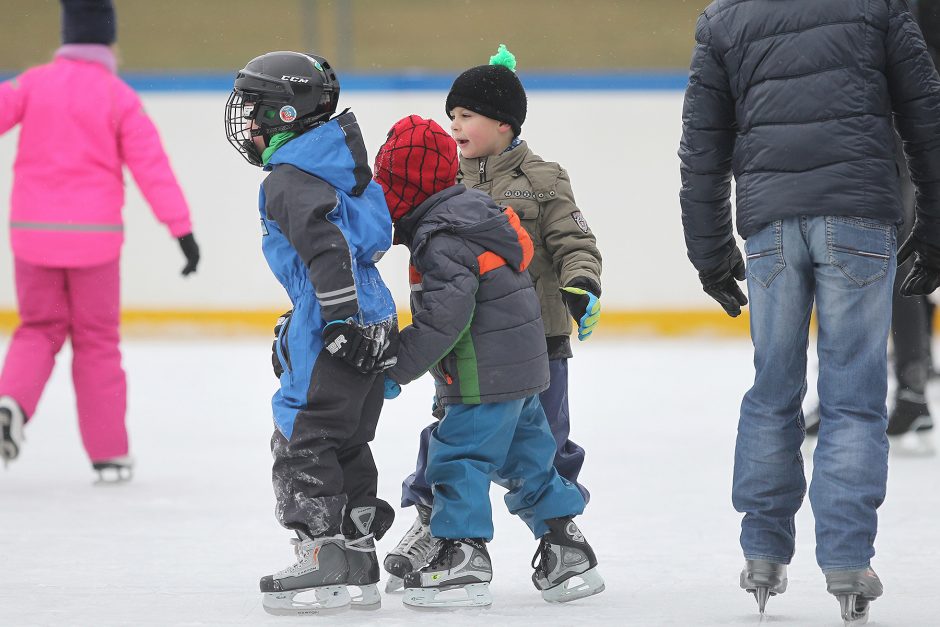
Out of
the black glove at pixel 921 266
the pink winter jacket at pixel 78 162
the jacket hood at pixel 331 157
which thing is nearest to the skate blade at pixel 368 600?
the jacket hood at pixel 331 157

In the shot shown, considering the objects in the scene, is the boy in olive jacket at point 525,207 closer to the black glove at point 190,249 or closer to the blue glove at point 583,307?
the blue glove at point 583,307

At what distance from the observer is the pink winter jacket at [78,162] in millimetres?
4312

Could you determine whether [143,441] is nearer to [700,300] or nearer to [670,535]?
[670,535]

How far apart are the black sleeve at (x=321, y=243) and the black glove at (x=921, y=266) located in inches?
41.5

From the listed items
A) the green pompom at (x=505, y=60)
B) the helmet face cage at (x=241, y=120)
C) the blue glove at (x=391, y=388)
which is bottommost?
the blue glove at (x=391, y=388)

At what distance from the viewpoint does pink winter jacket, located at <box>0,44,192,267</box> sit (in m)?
4.31

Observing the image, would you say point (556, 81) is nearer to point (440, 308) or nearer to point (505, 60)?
point (505, 60)

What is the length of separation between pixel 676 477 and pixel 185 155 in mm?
5158

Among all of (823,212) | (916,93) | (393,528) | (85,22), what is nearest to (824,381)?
(823,212)

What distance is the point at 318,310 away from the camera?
2.72 m

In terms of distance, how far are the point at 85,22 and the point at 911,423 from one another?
9.87 ft

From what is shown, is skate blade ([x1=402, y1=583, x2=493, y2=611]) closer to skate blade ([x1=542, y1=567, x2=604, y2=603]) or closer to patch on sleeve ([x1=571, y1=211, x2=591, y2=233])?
skate blade ([x1=542, y1=567, x2=604, y2=603])

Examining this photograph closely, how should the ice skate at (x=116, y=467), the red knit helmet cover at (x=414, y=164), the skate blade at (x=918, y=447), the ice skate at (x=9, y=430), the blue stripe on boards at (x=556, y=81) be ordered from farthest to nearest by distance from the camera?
the blue stripe on boards at (x=556, y=81) → the skate blade at (x=918, y=447) → the ice skate at (x=116, y=467) → the ice skate at (x=9, y=430) → the red knit helmet cover at (x=414, y=164)

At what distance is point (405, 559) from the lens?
9.55 feet
